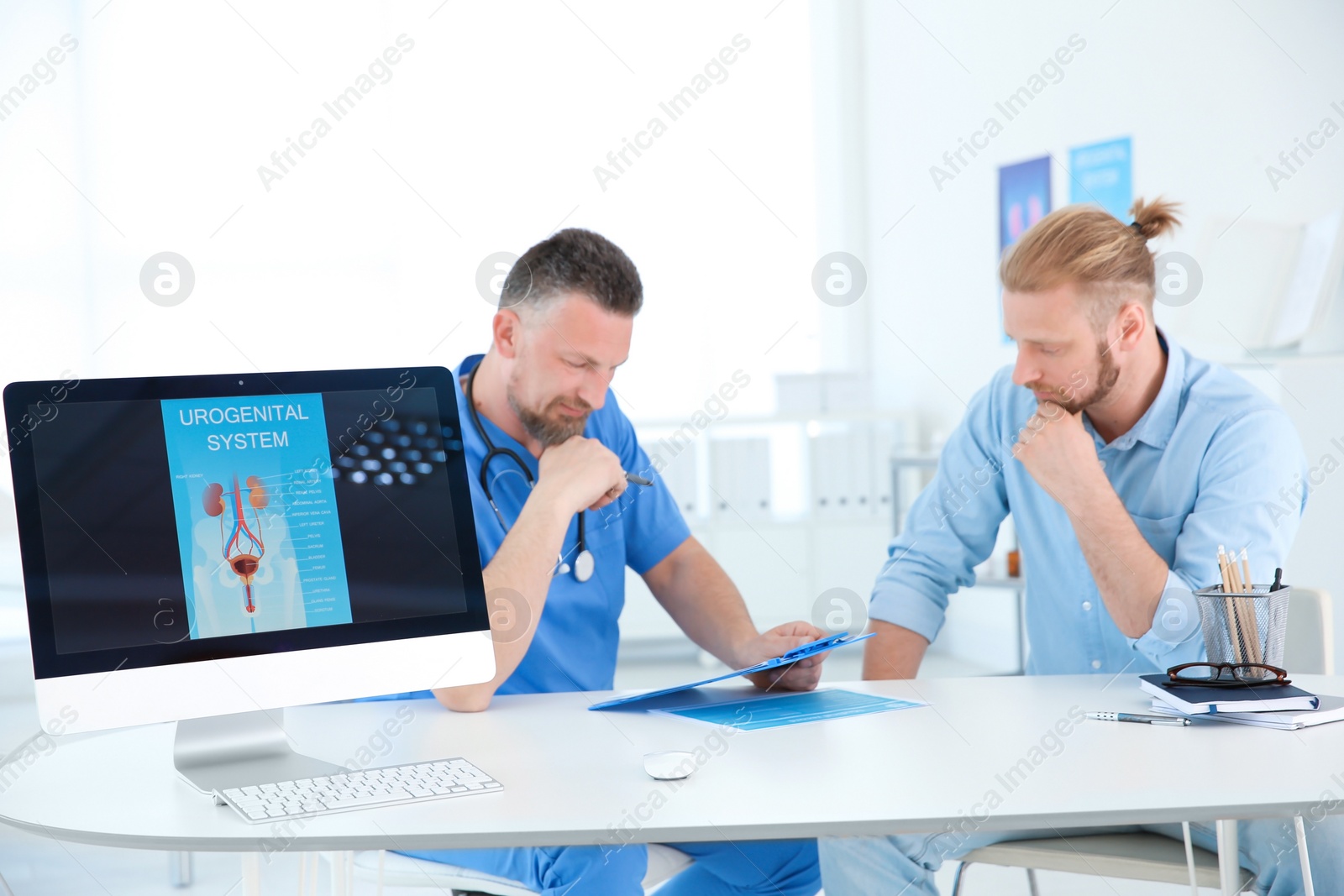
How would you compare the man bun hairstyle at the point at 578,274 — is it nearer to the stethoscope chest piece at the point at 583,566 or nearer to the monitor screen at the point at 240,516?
the stethoscope chest piece at the point at 583,566

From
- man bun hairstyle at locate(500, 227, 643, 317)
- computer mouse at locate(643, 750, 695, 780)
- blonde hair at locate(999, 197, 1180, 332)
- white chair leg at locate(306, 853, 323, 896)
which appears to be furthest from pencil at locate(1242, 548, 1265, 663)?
white chair leg at locate(306, 853, 323, 896)

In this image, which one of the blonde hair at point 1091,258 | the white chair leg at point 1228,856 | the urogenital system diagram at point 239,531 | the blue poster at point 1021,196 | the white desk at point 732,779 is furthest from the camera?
the blue poster at point 1021,196

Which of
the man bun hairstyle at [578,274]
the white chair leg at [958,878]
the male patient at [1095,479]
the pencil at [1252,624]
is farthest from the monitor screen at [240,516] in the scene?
the pencil at [1252,624]

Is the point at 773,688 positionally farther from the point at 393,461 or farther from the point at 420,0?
the point at 420,0

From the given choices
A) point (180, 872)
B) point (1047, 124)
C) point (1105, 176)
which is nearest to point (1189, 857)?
point (180, 872)

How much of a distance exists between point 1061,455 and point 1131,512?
198 millimetres

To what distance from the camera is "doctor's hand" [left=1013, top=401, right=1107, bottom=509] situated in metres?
1.65

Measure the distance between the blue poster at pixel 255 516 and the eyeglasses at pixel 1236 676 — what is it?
95 centimetres

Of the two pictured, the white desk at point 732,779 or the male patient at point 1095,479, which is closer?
the white desk at point 732,779

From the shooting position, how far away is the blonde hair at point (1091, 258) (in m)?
1.81

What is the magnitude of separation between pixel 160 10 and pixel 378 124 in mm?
1026

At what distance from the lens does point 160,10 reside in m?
5.13

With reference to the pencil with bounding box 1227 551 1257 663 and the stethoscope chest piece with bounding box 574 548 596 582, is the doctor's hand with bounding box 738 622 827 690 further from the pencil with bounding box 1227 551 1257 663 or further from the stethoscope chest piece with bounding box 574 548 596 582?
the pencil with bounding box 1227 551 1257 663

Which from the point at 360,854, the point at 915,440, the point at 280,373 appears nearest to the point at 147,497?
the point at 280,373
